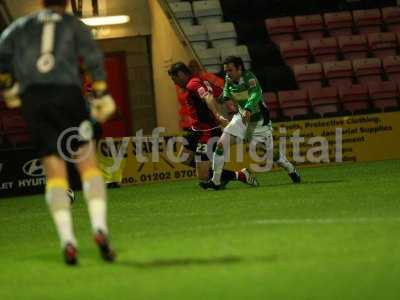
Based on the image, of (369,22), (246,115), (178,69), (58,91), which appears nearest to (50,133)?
(58,91)

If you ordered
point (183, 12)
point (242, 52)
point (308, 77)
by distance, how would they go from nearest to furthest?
point (308, 77)
point (242, 52)
point (183, 12)

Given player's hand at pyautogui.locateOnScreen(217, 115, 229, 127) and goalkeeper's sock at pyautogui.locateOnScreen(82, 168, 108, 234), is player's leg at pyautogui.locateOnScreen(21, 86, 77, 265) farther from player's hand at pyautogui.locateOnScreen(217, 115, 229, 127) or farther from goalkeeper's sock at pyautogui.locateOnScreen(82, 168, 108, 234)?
player's hand at pyautogui.locateOnScreen(217, 115, 229, 127)

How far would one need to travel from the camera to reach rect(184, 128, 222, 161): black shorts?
55.7ft

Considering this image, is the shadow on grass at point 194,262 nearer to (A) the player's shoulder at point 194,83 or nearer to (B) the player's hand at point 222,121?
(B) the player's hand at point 222,121

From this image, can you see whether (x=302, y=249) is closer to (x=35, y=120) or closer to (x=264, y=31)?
(x=35, y=120)

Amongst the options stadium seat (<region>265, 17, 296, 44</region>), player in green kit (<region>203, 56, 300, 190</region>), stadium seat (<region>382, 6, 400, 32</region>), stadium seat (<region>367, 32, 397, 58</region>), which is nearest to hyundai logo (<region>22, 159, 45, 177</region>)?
player in green kit (<region>203, 56, 300, 190</region>)

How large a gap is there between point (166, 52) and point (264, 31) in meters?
2.65

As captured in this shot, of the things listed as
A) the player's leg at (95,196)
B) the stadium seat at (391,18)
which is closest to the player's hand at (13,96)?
the player's leg at (95,196)

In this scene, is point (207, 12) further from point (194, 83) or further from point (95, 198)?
point (95, 198)

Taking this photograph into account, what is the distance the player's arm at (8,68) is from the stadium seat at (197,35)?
15.1 meters

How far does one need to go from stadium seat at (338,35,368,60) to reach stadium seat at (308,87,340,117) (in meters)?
1.56

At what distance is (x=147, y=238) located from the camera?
10.1 m

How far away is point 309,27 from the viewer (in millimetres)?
24719

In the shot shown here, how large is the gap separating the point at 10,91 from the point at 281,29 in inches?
653
